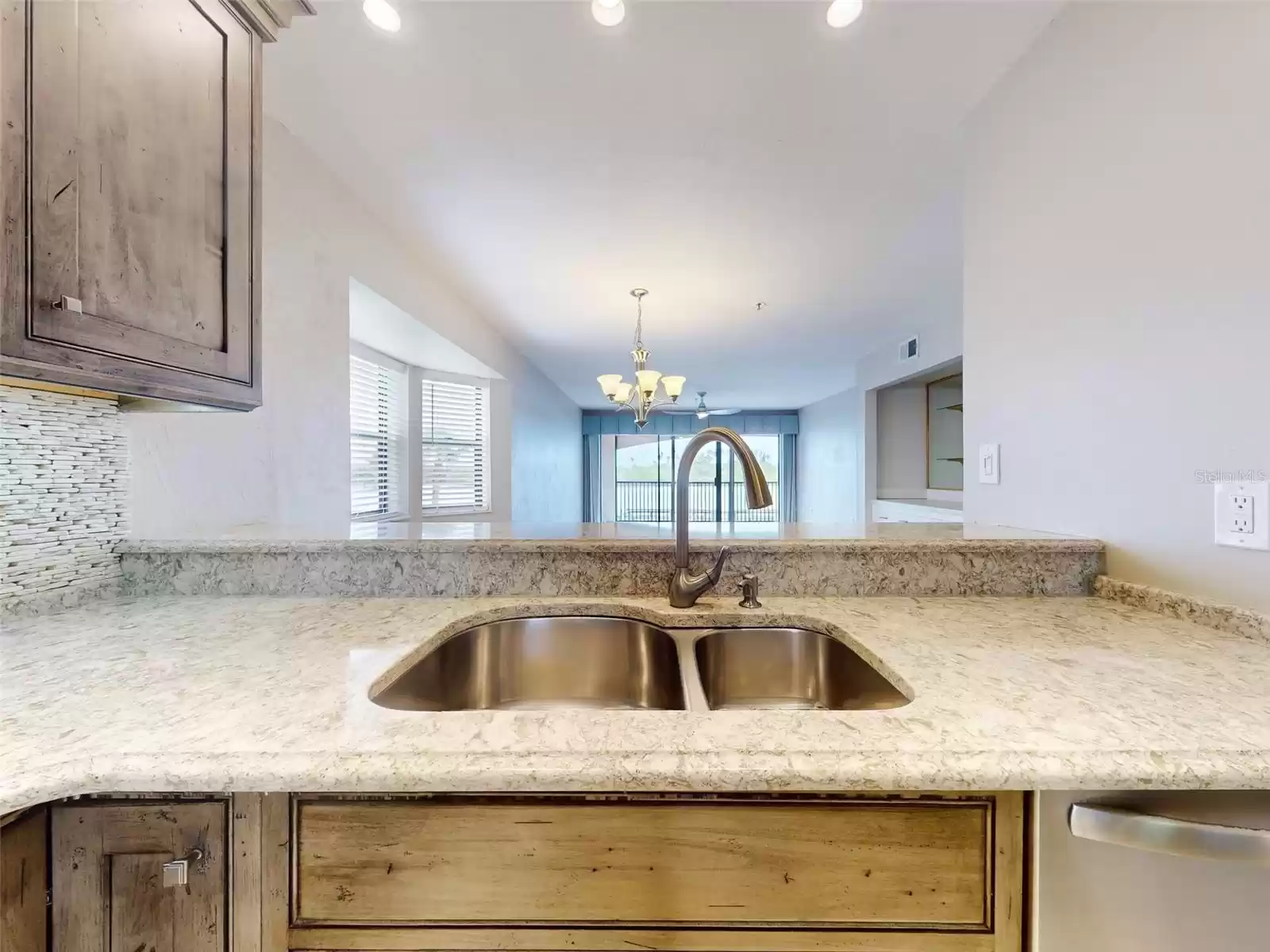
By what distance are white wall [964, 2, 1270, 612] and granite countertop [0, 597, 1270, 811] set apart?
0.34 meters

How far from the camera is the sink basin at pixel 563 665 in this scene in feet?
3.51

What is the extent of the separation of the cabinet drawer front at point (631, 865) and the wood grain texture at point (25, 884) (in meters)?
0.27

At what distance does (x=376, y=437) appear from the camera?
3.51m

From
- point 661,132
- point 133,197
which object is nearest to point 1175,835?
point 133,197

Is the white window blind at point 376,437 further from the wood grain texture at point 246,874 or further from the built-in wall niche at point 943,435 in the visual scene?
the built-in wall niche at point 943,435

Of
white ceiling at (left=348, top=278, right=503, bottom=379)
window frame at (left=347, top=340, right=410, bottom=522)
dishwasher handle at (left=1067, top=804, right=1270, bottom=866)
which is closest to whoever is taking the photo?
dishwasher handle at (left=1067, top=804, right=1270, bottom=866)

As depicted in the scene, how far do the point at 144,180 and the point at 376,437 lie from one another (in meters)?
2.80

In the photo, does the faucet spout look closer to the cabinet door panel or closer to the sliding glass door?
the cabinet door panel

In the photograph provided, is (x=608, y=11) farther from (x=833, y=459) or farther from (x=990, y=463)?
(x=833, y=459)

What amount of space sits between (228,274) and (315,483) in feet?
3.92

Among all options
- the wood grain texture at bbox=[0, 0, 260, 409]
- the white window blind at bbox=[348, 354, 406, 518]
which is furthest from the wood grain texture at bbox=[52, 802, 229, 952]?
the white window blind at bbox=[348, 354, 406, 518]

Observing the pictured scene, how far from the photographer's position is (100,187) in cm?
80

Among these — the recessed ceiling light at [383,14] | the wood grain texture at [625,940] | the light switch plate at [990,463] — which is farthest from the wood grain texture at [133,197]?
the light switch plate at [990,463]

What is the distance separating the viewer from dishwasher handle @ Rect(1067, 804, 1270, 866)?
51 cm
